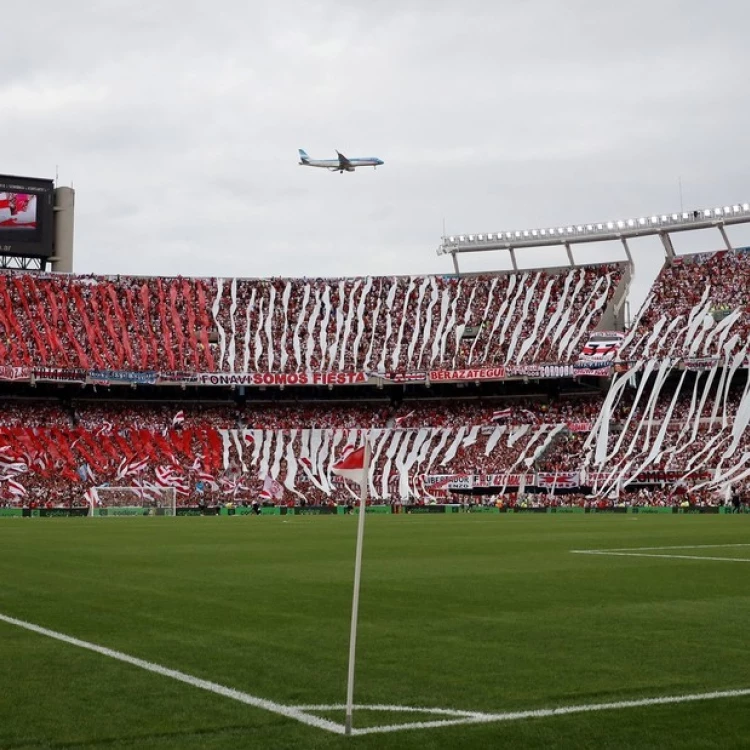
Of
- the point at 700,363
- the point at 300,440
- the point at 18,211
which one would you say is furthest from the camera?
the point at 18,211

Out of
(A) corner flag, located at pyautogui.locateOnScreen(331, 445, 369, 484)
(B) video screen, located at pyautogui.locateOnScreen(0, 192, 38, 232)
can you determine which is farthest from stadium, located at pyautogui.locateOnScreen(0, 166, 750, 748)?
(A) corner flag, located at pyautogui.locateOnScreen(331, 445, 369, 484)

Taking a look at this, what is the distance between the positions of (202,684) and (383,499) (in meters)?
65.9

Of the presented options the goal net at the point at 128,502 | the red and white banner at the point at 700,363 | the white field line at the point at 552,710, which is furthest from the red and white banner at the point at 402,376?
the white field line at the point at 552,710

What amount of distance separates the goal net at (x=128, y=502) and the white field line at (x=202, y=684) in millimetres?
53594

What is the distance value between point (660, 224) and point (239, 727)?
276 ft

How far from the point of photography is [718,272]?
86.1m

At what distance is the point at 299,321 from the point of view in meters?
94.1

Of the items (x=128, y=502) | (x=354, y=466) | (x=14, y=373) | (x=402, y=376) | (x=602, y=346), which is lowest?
(x=128, y=502)

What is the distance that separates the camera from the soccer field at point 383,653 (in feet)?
27.0

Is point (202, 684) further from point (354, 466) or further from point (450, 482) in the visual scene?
point (450, 482)

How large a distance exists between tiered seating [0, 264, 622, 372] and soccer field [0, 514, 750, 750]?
64507 millimetres

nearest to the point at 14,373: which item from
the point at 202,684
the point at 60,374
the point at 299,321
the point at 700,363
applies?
the point at 60,374

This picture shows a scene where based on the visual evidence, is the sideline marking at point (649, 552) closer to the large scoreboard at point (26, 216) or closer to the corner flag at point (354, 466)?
the corner flag at point (354, 466)

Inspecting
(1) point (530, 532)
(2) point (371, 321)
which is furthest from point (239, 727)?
(2) point (371, 321)
